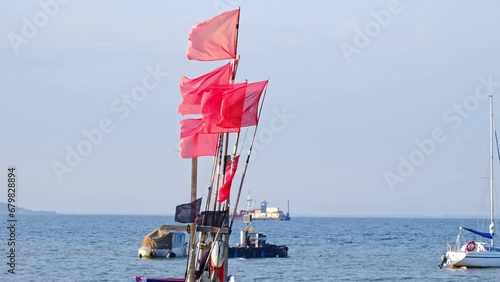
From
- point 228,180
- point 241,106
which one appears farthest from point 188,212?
point 241,106

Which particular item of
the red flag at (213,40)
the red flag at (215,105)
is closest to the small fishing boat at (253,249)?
the red flag at (213,40)

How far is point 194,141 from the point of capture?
2892 centimetres

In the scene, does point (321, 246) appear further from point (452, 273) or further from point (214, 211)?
point (214, 211)

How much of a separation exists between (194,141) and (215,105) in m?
1.66

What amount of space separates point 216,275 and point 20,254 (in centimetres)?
5512

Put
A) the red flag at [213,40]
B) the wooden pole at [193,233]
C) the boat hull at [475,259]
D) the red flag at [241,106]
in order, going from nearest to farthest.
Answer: the red flag at [241,106]
the wooden pole at [193,233]
the red flag at [213,40]
the boat hull at [475,259]

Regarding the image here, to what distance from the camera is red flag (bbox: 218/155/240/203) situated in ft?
92.1

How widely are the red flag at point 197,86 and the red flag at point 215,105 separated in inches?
29.4

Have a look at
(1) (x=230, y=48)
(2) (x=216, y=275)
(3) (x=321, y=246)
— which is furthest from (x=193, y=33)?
(3) (x=321, y=246)

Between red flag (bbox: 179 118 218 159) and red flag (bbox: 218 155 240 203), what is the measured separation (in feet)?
3.96

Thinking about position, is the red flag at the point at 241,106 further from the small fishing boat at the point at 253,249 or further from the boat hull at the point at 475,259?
the small fishing boat at the point at 253,249

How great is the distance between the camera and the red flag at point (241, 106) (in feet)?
90.2

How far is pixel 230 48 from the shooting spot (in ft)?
93.3

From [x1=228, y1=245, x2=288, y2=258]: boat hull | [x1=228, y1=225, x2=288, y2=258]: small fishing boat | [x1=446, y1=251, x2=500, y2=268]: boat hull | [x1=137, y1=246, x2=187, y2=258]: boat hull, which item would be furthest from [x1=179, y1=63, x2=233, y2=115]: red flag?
[x1=137, y1=246, x2=187, y2=258]: boat hull
